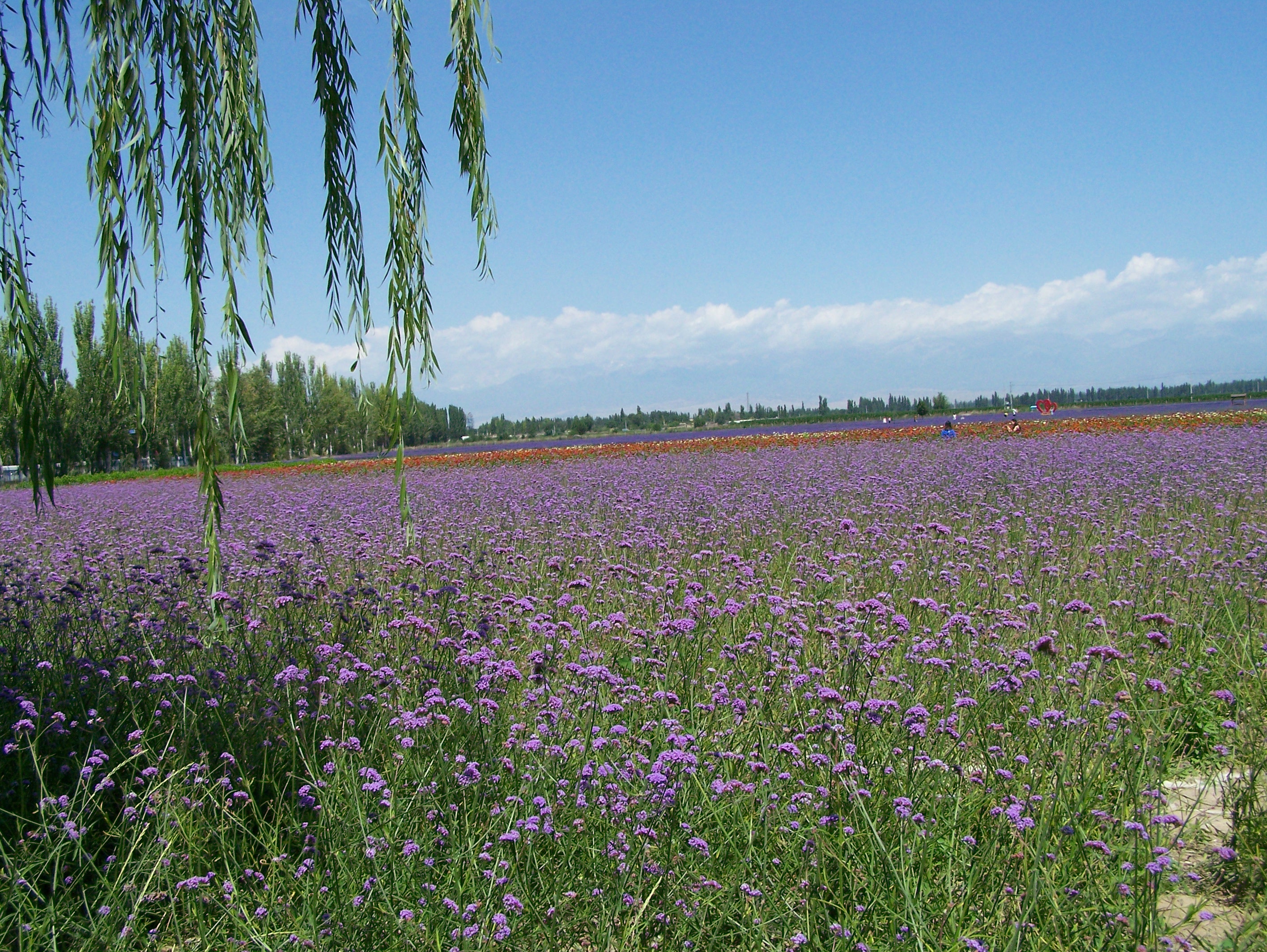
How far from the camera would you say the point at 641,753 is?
2621 millimetres

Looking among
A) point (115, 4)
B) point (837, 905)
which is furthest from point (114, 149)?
point (837, 905)

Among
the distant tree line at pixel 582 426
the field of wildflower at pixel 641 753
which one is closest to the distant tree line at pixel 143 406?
the field of wildflower at pixel 641 753

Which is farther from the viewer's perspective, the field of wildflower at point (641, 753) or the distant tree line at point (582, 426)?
the distant tree line at point (582, 426)

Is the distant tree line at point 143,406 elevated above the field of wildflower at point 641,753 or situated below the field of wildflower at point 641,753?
above

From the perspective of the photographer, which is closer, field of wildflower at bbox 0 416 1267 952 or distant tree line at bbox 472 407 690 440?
field of wildflower at bbox 0 416 1267 952

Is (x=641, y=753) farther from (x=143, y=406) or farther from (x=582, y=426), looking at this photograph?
(x=582, y=426)

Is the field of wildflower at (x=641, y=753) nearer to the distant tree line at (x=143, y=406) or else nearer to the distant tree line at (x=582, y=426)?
the distant tree line at (x=143, y=406)

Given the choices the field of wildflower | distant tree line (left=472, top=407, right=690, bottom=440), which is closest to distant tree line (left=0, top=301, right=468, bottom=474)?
the field of wildflower

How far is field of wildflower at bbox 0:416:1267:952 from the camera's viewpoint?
1957mm

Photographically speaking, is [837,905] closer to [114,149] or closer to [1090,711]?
[1090,711]

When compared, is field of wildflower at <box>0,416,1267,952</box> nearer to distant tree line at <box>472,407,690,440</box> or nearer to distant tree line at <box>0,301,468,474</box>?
distant tree line at <box>0,301,468,474</box>

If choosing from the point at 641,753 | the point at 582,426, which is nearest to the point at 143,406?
the point at 641,753

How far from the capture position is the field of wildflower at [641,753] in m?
1.96

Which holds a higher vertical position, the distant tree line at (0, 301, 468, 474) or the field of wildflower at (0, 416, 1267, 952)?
the distant tree line at (0, 301, 468, 474)
